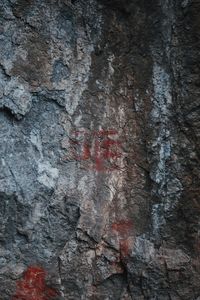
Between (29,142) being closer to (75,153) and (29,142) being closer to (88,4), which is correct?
(75,153)

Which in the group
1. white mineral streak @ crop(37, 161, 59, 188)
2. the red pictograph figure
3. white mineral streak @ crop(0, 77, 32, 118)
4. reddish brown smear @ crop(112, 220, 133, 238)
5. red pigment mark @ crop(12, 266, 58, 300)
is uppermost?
white mineral streak @ crop(0, 77, 32, 118)

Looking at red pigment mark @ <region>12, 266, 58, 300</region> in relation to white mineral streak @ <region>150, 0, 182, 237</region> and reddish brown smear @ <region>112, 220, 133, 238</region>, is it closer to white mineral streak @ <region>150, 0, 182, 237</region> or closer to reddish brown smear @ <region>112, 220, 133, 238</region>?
reddish brown smear @ <region>112, 220, 133, 238</region>

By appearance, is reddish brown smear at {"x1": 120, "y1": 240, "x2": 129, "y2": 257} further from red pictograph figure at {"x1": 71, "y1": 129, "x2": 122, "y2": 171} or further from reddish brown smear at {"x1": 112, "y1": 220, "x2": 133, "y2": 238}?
red pictograph figure at {"x1": 71, "y1": 129, "x2": 122, "y2": 171}

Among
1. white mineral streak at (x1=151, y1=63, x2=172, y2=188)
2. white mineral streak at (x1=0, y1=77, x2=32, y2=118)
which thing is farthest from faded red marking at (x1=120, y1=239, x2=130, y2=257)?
white mineral streak at (x1=0, y1=77, x2=32, y2=118)

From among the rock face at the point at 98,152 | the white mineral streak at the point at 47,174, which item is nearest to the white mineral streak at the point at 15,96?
the rock face at the point at 98,152

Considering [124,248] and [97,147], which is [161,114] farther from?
[124,248]

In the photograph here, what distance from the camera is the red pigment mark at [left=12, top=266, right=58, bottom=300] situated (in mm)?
1572

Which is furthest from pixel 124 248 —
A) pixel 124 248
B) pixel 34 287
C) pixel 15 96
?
pixel 15 96

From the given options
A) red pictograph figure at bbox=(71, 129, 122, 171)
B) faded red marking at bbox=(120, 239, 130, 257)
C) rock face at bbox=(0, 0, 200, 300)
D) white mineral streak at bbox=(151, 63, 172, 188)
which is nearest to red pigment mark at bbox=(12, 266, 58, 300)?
rock face at bbox=(0, 0, 200, 300)

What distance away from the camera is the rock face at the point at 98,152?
5.22 ft

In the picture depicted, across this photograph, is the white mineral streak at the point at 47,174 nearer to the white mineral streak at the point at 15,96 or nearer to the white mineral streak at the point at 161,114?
the white mineral streak at the point at 15,96

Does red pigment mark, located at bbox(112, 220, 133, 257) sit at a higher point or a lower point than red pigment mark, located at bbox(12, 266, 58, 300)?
higher

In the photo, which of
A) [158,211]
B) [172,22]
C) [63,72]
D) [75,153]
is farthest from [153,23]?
[158,211]

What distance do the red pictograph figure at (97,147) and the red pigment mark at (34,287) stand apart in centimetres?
44
